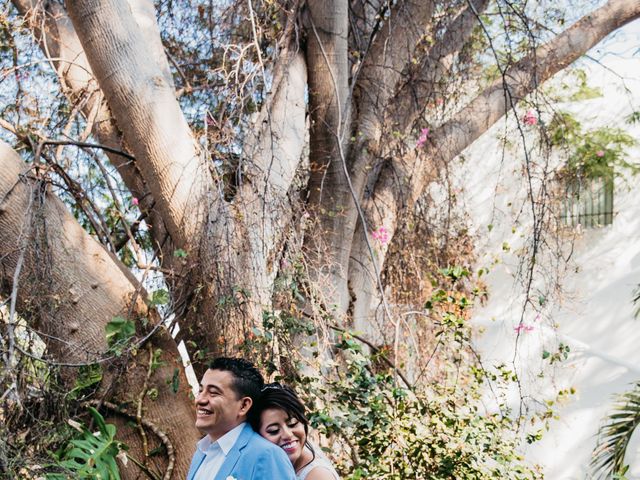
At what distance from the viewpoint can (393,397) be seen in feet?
17.8

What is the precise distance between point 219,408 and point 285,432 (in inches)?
11.0

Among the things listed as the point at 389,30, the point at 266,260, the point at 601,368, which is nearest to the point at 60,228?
the point at 266,260

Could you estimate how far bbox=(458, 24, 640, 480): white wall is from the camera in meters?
10.3

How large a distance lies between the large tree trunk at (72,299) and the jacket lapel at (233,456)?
183 cm

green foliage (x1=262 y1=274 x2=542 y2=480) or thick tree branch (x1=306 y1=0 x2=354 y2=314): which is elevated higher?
thick tree branch (x1=306 y1=0 x2=354 y2=314)

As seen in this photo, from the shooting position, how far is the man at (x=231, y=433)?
313cm

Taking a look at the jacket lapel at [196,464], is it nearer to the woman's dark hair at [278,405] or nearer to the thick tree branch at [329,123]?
the woman's dark hair at [278,405]

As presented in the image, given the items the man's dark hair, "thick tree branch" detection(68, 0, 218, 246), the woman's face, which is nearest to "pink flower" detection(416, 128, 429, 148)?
"thick tree branch" detection(68, 0, 218, 246)

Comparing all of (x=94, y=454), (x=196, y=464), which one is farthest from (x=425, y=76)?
(x=196, y=464)

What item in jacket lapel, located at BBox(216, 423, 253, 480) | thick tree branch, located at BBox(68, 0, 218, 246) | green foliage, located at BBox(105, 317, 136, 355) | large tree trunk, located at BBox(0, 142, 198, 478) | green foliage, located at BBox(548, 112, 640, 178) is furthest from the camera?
green foliage, located at BBox(548, 112, 640, 178)

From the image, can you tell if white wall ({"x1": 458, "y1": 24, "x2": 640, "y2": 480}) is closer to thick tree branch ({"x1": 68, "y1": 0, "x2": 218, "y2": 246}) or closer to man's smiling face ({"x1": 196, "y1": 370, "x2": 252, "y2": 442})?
thick tree branch ({"x1": 68, "y1": 0, "x2": 218, "y2": 246})

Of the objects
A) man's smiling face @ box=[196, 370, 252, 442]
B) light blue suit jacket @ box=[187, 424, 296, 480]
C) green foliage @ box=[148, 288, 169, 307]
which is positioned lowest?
light blue suit jacket @ box=[187, 424, 296, 480]

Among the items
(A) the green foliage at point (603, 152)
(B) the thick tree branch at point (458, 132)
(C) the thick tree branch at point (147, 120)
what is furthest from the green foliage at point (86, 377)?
(A) the green foliage at point (603, 152)

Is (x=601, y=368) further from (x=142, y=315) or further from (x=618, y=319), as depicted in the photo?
(x=142, y=315)
